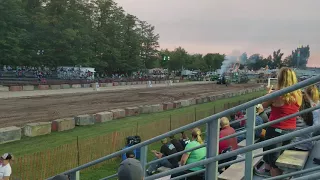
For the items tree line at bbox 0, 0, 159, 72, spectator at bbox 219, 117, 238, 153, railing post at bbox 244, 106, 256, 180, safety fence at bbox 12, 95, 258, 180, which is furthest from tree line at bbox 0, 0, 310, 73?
railing post at bbox 244, 106, 256, 180

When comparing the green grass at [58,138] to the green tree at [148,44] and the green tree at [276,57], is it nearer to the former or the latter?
the green tree at [148,44]

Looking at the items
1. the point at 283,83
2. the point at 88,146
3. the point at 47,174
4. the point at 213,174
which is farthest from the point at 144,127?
the point at 213,174

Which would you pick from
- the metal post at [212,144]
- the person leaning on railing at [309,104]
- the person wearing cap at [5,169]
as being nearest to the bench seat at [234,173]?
the person leaning on railing at [309,104]

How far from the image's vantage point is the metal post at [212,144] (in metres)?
3.07

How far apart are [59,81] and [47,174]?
3810 cm

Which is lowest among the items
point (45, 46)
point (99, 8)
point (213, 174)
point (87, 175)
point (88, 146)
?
point (87, 175)

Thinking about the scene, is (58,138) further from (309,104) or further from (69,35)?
(69,35)

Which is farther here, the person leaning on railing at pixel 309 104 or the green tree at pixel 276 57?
the green tree at pixel 276 57

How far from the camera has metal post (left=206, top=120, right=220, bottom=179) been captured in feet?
10.1

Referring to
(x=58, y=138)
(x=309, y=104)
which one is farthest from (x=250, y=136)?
(x=58, y=138)

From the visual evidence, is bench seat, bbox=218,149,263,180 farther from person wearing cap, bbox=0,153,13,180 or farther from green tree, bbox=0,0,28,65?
green tree, bbox=0,0,28,65

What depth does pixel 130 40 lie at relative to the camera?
82.6 metres

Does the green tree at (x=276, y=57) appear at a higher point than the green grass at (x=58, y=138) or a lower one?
higher

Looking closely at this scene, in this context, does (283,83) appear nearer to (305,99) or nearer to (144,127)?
(305,99)
